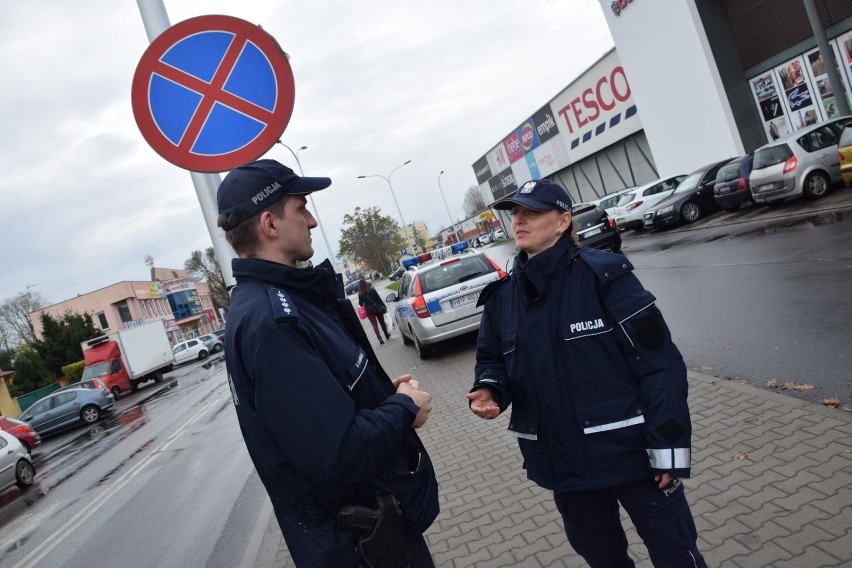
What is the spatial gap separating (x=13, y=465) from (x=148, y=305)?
6265 cm

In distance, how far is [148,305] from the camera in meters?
69.2

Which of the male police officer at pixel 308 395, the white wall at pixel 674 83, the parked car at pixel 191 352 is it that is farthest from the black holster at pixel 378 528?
the parked car at pixel 191 352

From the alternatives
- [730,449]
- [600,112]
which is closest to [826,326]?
[730,449]

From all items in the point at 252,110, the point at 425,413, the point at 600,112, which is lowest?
the point at 425,413

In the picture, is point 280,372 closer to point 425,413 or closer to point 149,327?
point 425,413

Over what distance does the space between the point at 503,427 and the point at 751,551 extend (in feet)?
10.7

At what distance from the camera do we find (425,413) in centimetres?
194

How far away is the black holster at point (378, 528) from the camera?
1.78 meters

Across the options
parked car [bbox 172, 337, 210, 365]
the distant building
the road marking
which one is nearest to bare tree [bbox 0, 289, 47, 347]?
the distant building

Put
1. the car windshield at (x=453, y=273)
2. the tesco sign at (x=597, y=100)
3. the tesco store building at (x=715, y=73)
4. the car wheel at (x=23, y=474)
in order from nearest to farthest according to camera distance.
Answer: the car windshield at (x=453, y=273) < the car wheel at (x=23, y=474) < the tesco store building at (x=715, y=73) < the tesco sign at (x=597, y=100)

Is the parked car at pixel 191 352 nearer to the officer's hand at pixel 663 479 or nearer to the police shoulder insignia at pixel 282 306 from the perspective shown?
the police shoulder insignia at pixel 282 306

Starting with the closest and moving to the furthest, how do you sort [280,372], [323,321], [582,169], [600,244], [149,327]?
[280,372] < [323,321] < [600,244] < [149,327] < [582,169]

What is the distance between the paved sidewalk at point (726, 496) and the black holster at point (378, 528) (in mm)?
1844

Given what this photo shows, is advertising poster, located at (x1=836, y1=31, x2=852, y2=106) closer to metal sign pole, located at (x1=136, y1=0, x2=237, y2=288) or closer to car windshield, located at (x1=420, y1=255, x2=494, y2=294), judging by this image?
car windshield, located at (x1=420, y1=255, x2=494, y2=294)
